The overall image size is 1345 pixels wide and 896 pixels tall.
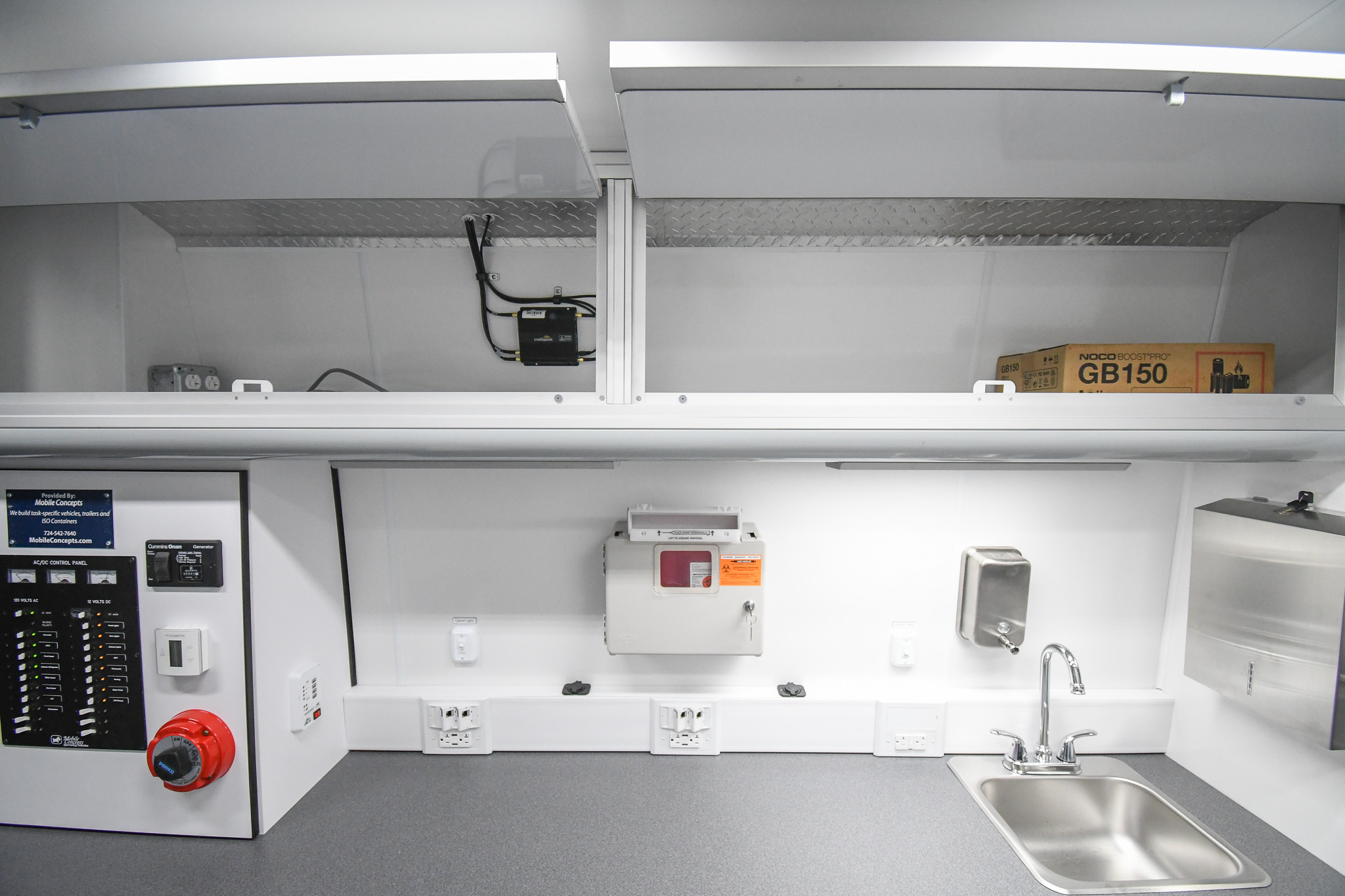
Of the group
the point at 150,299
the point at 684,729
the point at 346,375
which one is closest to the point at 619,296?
the point at 346,375

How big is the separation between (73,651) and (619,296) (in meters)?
1.35

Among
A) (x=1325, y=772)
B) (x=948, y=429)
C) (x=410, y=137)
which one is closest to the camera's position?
(x=410, y=137)

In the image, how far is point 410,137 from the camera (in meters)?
0.76

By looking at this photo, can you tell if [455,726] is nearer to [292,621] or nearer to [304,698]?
[304,698]

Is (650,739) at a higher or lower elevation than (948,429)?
lower

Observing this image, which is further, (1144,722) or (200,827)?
(1144,722)

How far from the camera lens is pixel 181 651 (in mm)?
1030

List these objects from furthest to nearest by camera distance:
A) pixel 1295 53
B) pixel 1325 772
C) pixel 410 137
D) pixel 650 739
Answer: pixel 650 739 → pixel 1325 772 → pixel 410 137 → pixel 1295 53

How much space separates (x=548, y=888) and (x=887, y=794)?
79cm

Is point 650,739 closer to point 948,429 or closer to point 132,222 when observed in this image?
point 948,429

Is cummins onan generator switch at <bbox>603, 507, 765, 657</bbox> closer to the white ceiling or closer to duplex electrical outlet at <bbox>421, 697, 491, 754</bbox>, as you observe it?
duplex electrical outlet at <bbox>421, 697, 491, 754</bbox>

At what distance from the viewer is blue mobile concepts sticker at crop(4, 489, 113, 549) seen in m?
1.03

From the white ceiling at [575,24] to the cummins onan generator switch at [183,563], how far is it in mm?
896

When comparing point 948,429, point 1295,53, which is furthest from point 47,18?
point 1295,53
